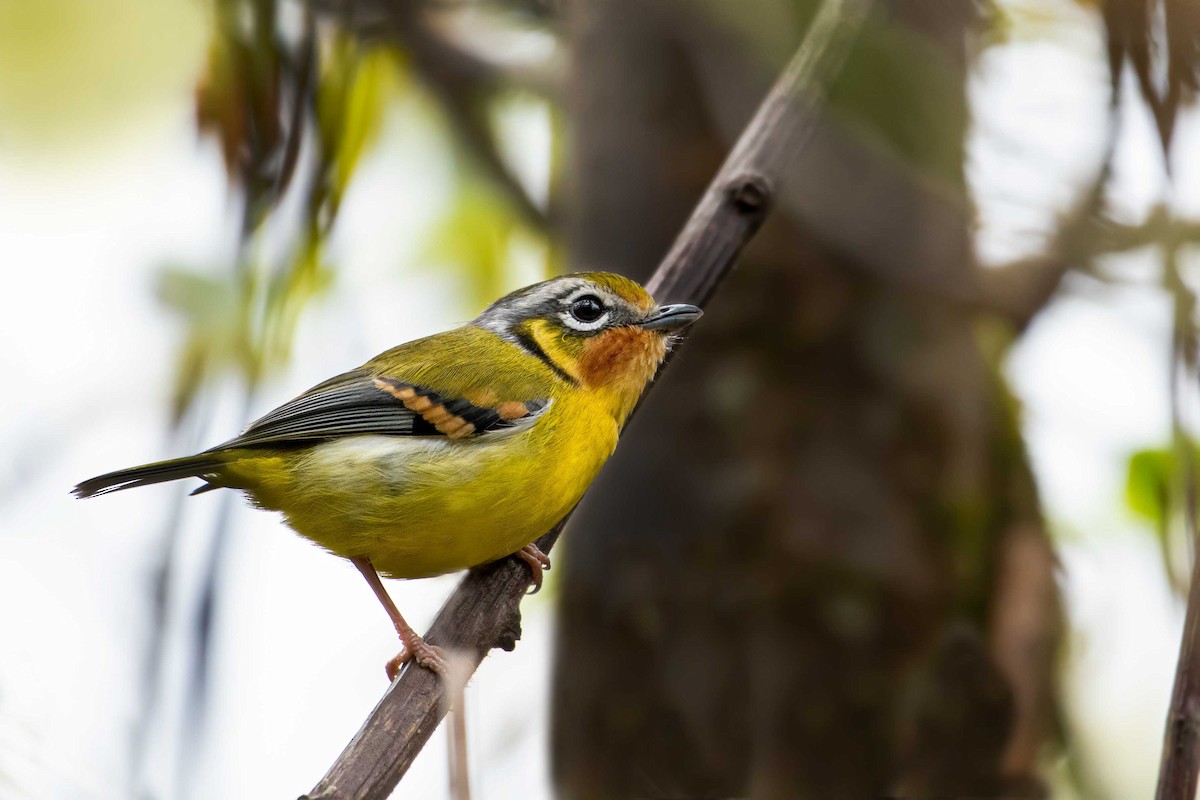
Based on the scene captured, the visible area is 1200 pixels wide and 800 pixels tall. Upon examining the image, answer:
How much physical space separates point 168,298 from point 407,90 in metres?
2.17

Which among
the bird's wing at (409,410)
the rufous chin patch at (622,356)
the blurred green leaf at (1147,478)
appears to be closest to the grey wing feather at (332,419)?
the bird's wing at (409,410)

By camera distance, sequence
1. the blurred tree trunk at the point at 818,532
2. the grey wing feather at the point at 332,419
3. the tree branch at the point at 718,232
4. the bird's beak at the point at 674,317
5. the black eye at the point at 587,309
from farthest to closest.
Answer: the blurred tree trunk at the point at 818,532
the black eye at the point at 587,309
the grey wing feather at the point at 332,419
the bird's beak at the point at 674,317
the tree branch at the point at 718,232

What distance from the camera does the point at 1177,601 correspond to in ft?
8.58

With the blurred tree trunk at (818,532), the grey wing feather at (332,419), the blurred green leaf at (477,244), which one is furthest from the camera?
the blurred green leaf at (477,244)

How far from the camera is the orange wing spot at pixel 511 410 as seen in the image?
12.4 feet

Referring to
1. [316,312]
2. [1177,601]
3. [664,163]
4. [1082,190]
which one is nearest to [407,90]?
[664,163]

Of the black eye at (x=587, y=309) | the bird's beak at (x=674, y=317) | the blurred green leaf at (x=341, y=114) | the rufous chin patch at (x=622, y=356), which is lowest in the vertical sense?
the rufous chin patch at (x=622, y=356)

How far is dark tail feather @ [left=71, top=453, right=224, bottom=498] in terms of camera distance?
340cm

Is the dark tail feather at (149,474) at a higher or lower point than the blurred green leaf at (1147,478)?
higher

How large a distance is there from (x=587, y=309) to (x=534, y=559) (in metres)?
0.97

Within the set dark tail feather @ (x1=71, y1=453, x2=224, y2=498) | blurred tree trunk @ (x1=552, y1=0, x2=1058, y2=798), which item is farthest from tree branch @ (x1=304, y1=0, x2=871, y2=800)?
dark tail feather @ (x1=71, y1=453, x2=224, y2=498)

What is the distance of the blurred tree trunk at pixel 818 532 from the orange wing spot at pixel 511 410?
1.22 m

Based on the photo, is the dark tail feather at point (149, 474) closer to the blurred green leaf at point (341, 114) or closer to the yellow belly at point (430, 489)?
the yellow belly at point (430, 489)

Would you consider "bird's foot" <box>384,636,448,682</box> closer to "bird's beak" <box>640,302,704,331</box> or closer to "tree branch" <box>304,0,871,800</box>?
"tree branch" <box>304,0,871,800</box>
